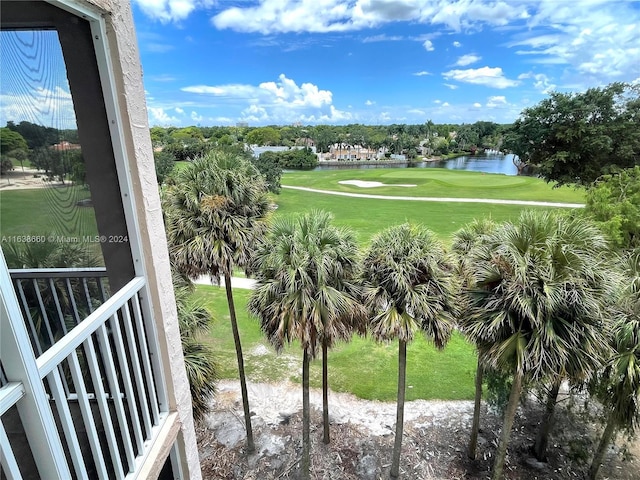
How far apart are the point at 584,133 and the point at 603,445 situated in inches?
1150

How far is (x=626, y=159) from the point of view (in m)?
28.2

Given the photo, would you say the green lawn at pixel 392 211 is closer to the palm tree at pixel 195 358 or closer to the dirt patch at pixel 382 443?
the dirt patch at pixel 382 443

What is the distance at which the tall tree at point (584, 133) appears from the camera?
28.0 m

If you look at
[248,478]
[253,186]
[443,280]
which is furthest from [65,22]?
[248,478]

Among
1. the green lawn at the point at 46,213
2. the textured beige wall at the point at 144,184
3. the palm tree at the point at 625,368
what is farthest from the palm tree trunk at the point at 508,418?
the green lawn at the point at 46,213

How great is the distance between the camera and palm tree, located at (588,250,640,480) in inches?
255

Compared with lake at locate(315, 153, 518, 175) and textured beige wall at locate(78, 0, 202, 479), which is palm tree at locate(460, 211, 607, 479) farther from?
lake at locate(315, 153, 518, 175)

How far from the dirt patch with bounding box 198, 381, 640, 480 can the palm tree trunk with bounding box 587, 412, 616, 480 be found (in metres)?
0.63

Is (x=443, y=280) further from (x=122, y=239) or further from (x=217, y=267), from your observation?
(x=122, y=239)

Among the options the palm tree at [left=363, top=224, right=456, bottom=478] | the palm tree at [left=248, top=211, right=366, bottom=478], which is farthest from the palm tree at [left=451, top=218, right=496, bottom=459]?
the palm tree at [left=248, top=211, right=366, bottom=478]

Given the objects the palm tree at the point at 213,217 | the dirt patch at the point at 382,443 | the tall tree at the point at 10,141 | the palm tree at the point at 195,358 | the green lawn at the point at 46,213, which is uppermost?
the tall tree at the point at 10,141

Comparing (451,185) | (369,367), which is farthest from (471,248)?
(451,185)

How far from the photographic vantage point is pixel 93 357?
2.26 meters

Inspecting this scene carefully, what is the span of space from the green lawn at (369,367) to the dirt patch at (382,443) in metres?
0.54
